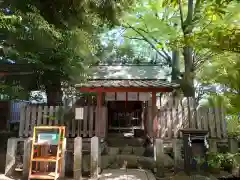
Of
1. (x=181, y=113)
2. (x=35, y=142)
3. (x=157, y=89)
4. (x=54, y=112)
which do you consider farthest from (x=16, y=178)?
(x=181, y=113)

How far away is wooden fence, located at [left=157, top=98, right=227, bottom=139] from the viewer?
7.18m

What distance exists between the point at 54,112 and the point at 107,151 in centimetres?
263

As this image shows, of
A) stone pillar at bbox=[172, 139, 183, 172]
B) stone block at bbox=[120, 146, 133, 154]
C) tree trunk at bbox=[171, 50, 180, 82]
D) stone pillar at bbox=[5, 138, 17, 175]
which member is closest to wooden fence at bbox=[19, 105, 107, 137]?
stone block at bbox=[120, 146, 133, 154]

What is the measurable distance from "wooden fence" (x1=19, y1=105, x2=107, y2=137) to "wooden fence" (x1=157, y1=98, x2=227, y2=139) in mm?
2910

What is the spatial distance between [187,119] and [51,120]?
538cm

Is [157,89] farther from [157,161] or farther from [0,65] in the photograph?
[0,65]

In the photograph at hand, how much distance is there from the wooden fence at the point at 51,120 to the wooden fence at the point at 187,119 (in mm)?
2910

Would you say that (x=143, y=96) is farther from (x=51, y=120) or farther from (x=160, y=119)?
(x=51, y=120)

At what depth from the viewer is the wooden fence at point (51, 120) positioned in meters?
7.55

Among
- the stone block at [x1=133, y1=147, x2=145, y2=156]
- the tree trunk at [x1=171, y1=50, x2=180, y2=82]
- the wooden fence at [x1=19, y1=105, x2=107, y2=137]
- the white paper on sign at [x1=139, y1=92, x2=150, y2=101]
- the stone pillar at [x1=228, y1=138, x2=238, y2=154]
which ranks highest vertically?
the tree trunk at [x1=171, y1=50, x2=180, y2=82]

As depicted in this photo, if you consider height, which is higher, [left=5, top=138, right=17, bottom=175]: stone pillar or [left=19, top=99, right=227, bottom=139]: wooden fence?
[left=19, top=99, right=227, bottom=139]: wooden fence

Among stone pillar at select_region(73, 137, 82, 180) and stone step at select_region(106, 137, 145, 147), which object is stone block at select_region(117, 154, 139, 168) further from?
stone step at select_region(106, 137, 145, 147)

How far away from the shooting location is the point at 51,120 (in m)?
7.66

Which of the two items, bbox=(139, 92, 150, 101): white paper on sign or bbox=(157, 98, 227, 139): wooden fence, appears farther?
bbox=(139, 92, 150, 101): white paper on sign
